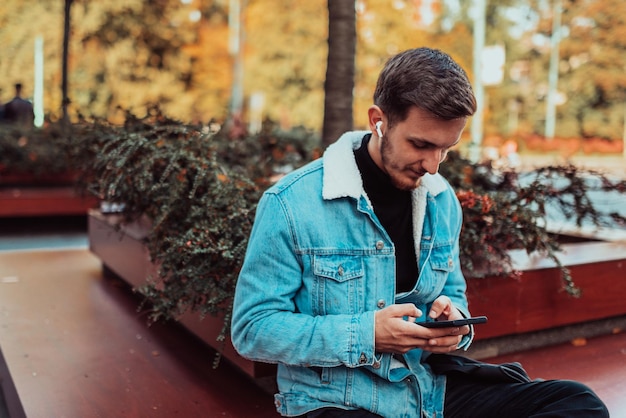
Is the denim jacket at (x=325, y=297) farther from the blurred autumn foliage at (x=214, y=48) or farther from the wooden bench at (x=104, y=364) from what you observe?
the blurred autumn foliage at (x=214, y=48)

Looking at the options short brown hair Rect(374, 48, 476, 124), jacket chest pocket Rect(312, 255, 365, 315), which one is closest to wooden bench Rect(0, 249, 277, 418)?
jacket chest pocket Rect(312, 255, 365, 315)

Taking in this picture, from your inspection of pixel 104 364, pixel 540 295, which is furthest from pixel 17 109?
pixel 540 295

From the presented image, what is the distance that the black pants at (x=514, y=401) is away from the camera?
2090 mm

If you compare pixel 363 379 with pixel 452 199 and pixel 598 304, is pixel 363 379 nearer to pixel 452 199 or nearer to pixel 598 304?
pixel 452 199

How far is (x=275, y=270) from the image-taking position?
2.16 meters

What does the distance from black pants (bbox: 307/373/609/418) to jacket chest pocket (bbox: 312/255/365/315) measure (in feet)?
1.00

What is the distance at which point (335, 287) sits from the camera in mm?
2195

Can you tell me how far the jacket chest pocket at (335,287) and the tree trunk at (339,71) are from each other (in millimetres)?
3046

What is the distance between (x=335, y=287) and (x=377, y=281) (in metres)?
0.14

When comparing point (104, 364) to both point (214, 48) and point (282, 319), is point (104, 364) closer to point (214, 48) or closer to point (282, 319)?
point (282, 319)

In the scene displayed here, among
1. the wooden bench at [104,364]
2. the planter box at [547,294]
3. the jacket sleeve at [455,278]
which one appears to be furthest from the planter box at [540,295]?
the jacket sleeve at [455,278]

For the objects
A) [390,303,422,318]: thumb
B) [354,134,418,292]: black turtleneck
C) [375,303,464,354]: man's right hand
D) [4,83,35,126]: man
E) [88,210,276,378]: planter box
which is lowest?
[88,210,276,378]: planter box

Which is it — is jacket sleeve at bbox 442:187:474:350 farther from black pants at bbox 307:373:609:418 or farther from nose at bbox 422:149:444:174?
nose at bbox 422:149:444:174

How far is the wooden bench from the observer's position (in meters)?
3.22
